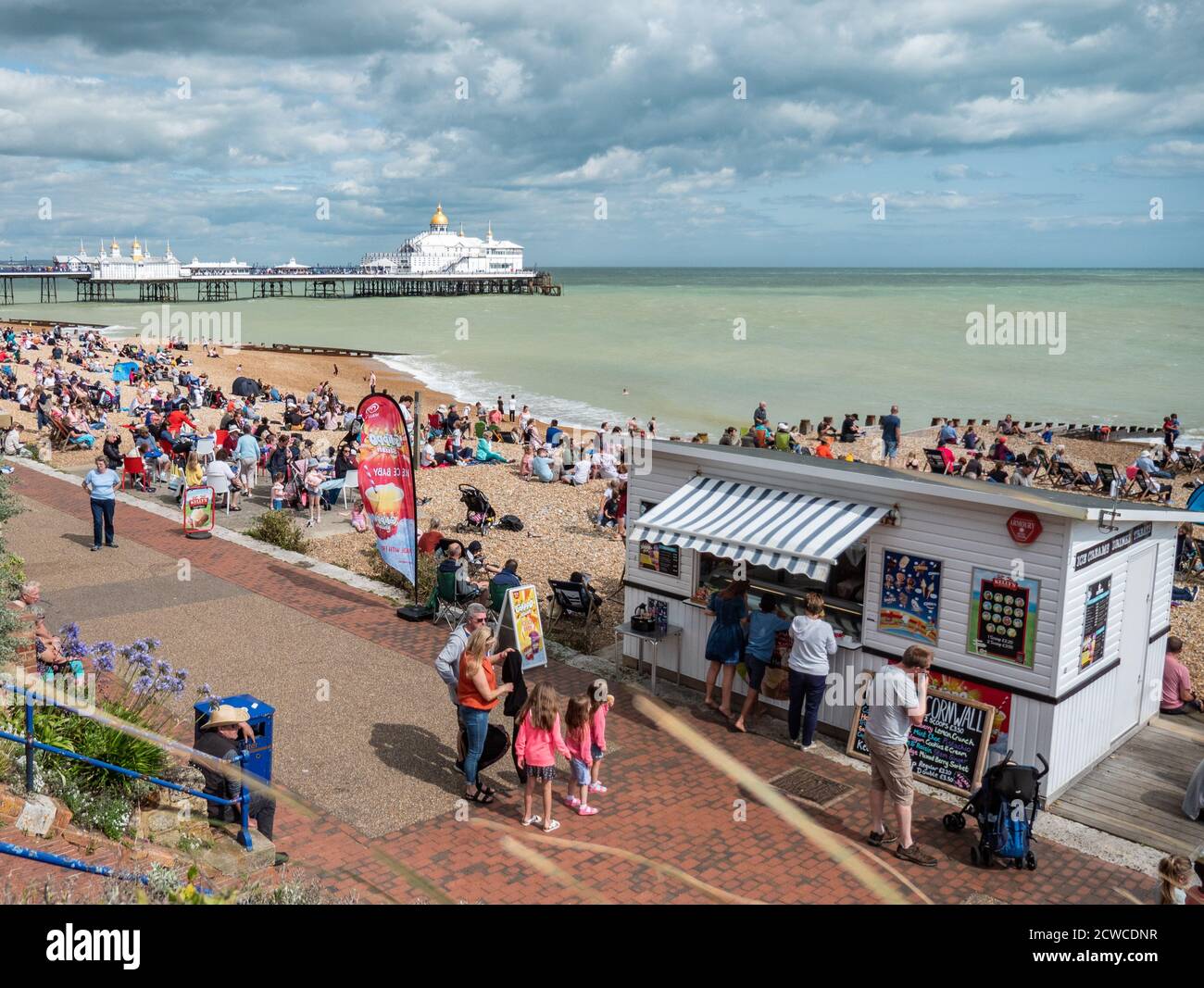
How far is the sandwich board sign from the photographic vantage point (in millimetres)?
10250

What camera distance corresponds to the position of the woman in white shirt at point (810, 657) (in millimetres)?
8539

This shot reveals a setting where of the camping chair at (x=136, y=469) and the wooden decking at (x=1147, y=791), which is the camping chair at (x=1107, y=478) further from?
the camping chair at (x=136, y=469)

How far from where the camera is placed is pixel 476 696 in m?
7.71

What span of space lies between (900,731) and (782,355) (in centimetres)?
5742

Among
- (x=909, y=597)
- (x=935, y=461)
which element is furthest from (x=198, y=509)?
(x=935, y=461)

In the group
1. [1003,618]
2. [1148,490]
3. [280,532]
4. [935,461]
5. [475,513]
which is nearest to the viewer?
[1003,618]

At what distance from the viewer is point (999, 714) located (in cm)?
803

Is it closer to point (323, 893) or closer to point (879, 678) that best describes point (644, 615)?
point (879, 678)

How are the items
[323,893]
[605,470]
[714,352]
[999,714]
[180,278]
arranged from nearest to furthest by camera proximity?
[323,893]
[999,714]
[605,470]
[714,352]
[180,278]

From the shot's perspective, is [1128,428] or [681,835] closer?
[681,835]

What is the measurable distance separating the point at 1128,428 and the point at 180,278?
406 ft

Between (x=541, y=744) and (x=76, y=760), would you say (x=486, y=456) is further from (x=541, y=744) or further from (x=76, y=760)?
(x=76, y=760)

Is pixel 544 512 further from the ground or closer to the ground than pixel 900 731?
closer to the ground
